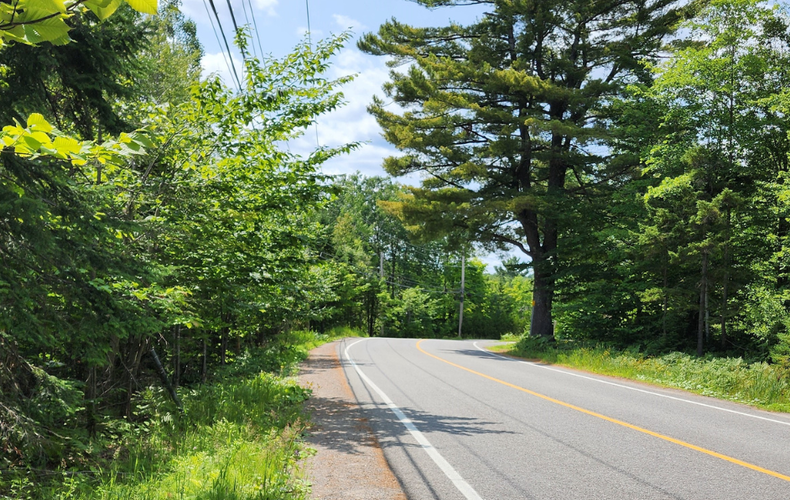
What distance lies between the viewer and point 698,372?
1196 centimetres

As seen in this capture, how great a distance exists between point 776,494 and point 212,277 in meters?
7.16

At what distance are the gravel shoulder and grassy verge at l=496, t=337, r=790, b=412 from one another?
24.7ft

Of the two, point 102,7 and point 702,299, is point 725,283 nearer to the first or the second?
point 702,299

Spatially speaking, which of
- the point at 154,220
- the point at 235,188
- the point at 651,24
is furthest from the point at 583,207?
the point at 154,220

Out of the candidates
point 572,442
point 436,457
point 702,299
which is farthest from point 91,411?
point 702,299

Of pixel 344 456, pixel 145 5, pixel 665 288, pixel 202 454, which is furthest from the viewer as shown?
pixel 665 288

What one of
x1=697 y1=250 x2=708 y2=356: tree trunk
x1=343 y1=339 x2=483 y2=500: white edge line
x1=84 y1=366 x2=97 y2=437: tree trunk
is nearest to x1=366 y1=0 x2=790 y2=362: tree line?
x1=697 y1=250 x2=708 y2=356: tree trunk

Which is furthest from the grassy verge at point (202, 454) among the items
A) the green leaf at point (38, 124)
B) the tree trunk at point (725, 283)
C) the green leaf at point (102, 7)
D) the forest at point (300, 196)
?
the tree trunk at point (725, 283)

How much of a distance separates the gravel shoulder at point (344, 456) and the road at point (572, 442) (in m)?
0.18

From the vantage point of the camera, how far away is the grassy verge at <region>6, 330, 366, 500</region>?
435 cm

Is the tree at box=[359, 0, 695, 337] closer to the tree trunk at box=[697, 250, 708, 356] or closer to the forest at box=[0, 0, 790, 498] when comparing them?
the forest at box=[0, 0, 790, 498]

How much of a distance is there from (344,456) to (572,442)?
108 inches

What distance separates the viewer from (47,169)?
459cm

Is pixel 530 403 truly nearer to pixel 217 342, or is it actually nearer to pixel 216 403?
pixel 216 403
